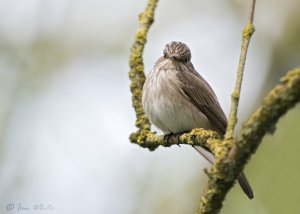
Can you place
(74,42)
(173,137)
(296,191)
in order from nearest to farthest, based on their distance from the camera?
(296,191)
(173,137)
(74,42)

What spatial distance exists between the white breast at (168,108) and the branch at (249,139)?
279cm

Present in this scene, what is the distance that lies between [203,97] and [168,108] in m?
0.56

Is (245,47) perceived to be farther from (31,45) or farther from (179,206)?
(31,45)

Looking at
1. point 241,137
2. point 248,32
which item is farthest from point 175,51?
point 241,137

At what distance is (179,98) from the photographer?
621 centimetres

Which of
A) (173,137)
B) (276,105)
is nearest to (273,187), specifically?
(173,137)

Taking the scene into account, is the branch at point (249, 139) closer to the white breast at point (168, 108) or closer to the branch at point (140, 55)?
the branch at point (140, 55)

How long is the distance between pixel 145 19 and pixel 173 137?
41.6 inches

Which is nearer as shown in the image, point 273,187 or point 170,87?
point 273,187

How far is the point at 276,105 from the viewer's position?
2623mm

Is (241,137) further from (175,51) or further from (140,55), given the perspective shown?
(175,51)

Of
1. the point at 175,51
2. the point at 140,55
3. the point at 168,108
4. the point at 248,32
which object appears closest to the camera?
the point at 248,32

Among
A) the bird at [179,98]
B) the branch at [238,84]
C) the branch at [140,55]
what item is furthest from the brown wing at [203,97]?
the branch at [238,84]

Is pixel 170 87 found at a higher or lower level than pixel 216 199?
higher
